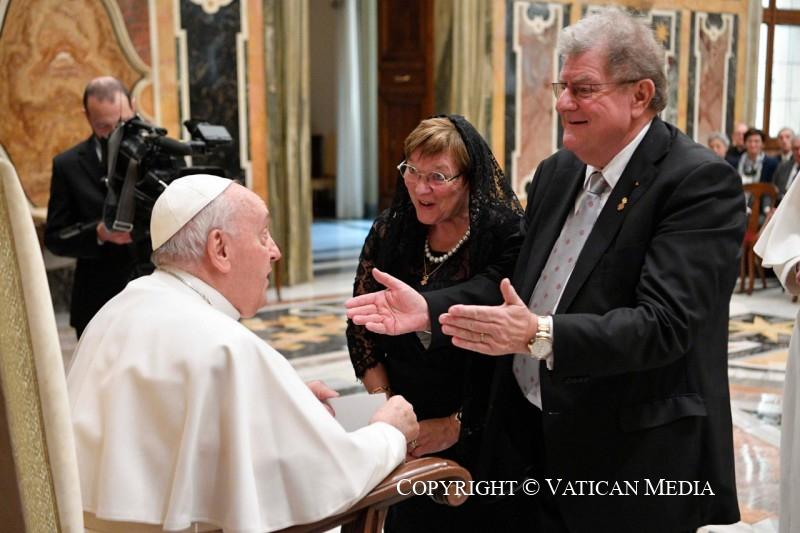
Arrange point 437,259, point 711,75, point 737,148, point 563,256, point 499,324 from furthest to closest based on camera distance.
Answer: point 711,75 < point 737,148 < point 437,259 < point 563,256 < point 499,324

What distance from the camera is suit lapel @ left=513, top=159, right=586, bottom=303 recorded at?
235 centimetres

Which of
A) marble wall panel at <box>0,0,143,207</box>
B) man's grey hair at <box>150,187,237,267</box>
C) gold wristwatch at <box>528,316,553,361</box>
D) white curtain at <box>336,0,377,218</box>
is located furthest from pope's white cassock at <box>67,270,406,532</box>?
white curtain at <box>336,0,377,218</box>

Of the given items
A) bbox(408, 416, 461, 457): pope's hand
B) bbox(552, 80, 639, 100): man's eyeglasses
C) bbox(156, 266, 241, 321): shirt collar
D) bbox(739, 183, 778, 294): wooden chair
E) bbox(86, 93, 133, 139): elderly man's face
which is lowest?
bbox(739, 183, 778, 294): wooden chair

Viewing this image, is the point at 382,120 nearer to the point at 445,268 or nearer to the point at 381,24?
the point at 381,24

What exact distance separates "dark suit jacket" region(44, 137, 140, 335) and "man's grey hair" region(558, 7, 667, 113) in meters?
2.42

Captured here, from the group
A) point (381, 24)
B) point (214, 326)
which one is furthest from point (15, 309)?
point (381, 24)

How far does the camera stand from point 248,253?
207cm

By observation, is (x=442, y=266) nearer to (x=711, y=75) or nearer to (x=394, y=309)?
(x=394, y=309)

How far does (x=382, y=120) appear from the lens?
12477 mm

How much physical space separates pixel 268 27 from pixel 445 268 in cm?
664

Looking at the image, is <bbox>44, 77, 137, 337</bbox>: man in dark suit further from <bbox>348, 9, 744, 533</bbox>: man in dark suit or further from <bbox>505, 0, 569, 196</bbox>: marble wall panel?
<bbox>505, 0, 569, 196</bbox>: marble wall panel

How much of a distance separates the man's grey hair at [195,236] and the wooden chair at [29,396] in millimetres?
661

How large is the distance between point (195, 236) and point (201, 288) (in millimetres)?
119

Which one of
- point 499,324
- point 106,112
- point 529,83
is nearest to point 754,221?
point 529,83
